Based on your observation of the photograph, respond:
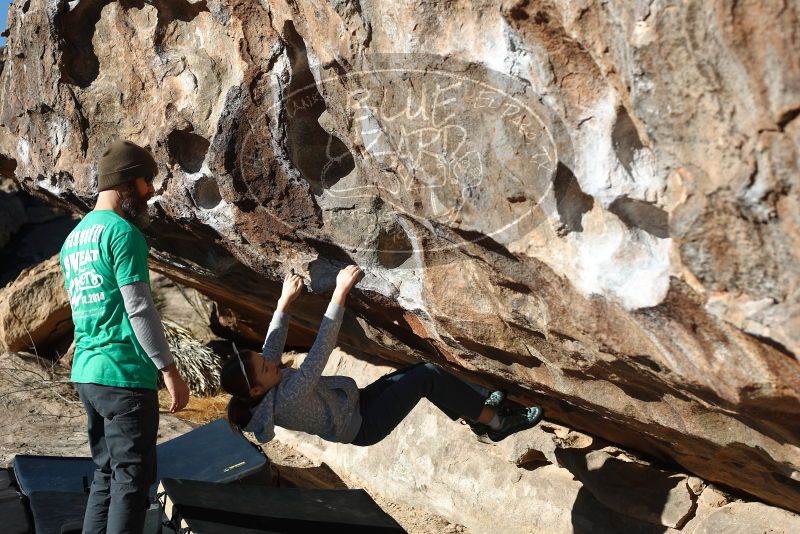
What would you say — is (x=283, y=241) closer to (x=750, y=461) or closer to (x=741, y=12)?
(x=750, y=461)

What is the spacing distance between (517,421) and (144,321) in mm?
1512

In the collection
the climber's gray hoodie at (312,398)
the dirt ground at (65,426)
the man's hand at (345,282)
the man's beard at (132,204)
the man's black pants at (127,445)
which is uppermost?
the man's beard at (132,204)

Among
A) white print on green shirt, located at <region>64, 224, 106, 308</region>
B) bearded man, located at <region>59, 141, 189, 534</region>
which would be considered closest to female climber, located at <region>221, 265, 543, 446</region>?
bearded man, located at <region>59, 141, 189, 534</region>

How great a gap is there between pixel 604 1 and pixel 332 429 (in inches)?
72.8

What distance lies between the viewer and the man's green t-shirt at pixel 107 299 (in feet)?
Result: 8.94

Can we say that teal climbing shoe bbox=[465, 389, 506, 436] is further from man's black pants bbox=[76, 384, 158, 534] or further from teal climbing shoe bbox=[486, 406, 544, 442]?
man's black pants bbox=[76, 384, 158, 534]

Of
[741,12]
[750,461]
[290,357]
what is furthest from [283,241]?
[290,357]

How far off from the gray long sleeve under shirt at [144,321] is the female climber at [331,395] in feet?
1.13

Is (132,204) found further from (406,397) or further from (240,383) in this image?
(406,397)

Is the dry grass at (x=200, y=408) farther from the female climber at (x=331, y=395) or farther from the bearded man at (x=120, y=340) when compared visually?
the bearded man at (x=120, y=340)

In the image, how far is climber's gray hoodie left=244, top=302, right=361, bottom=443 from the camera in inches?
120

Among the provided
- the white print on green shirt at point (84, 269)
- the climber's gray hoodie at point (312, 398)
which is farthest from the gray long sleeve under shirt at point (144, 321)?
the climber's gray hoodie at point (312, 398)

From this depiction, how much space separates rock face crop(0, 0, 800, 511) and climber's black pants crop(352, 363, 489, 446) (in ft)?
0.54

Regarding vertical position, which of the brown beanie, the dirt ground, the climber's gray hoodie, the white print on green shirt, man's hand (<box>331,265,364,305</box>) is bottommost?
the dirt ground
